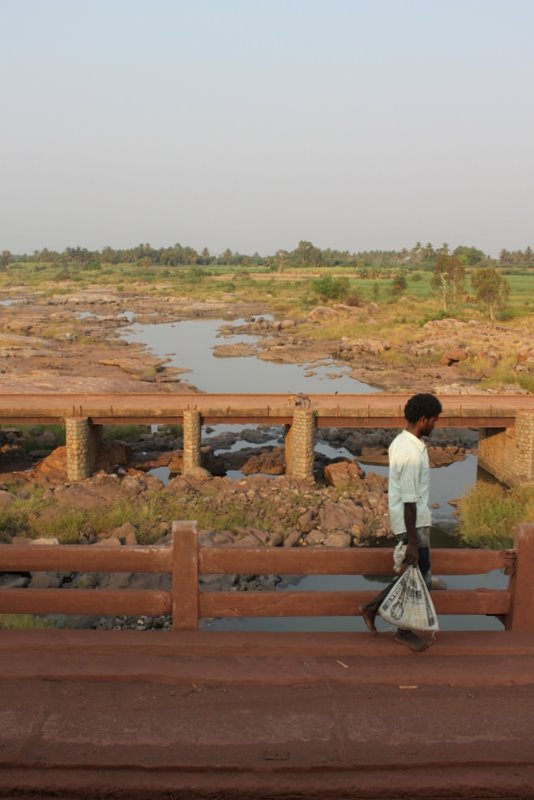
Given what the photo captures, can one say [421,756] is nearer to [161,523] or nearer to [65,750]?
[65,750]

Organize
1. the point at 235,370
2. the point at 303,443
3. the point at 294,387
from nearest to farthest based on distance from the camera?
the point at 303,443, the point at 294,387, the point at 235,370

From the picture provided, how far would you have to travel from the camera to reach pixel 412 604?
488 cm

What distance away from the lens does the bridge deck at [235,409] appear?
778 inches

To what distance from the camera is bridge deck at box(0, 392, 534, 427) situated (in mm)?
19750

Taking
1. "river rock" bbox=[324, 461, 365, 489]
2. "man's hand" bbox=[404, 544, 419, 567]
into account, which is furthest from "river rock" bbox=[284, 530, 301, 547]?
"man's hand" bbox=[404, 544, 419, 567]

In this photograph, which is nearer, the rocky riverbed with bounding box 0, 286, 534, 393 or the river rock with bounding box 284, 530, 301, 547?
the river rock with bounding box 284, 530, 301, 547

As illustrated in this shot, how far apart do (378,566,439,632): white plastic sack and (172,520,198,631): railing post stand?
4.80 feet

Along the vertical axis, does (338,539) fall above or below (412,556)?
below

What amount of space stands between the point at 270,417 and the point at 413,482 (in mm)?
15324

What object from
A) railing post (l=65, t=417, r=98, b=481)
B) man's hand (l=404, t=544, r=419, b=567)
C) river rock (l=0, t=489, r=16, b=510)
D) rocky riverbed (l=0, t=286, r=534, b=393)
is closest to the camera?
man's hand (l=404, t=544, r=419, b=567)

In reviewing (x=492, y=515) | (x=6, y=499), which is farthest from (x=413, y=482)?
(x=6, y=499)

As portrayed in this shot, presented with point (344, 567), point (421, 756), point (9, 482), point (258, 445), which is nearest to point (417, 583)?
point (344, 567)

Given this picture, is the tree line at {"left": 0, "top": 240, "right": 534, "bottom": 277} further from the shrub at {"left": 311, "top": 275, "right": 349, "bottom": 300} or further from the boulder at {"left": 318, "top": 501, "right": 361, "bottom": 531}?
the boulder at {"left": 318, "top": 501, "right": 361, "bottom": 531}

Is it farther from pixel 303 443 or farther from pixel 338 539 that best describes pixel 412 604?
pixel 303 443
